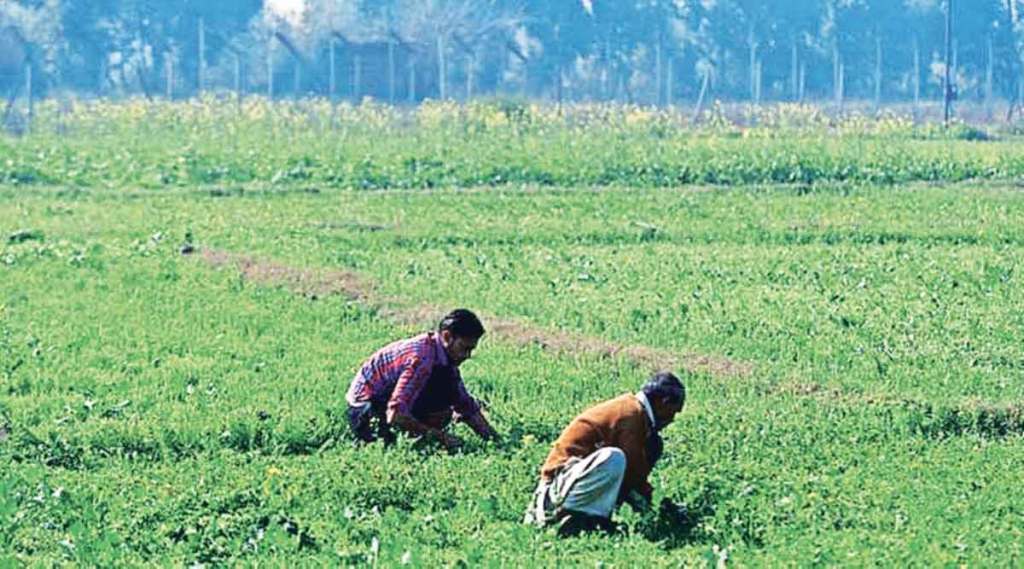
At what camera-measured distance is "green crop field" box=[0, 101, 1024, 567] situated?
10.2m

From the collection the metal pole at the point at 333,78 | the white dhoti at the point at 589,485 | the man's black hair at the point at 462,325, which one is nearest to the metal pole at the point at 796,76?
the metal pole at the point at 333,78

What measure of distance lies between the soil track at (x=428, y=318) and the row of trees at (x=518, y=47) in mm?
39196

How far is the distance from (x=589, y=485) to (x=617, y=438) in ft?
1.02

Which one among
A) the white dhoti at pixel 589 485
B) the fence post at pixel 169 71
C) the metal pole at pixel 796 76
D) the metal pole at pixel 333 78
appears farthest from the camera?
the metal pole at pixel 796 76

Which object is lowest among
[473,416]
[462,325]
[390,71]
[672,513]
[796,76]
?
[672,513]

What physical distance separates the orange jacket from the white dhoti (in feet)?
0.23

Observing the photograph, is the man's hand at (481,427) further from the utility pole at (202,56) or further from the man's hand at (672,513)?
the utility pole at (202,56)

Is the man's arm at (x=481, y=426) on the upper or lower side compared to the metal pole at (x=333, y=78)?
lower

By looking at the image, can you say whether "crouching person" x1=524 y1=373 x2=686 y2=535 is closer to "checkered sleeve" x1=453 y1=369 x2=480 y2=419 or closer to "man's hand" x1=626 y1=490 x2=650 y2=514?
"man's hand" x1=626 y1=490 x2=650 y2=514

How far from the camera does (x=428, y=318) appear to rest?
61.4ft

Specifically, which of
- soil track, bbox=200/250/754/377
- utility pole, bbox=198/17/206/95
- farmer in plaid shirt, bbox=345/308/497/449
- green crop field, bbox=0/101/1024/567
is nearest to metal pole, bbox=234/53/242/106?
utility pole, bbox=198/17/206/95

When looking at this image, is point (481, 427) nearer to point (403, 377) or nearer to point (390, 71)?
point (403, 377)

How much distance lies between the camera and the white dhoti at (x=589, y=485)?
10.0m

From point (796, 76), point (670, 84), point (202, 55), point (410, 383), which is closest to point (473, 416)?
point (410, 383)
